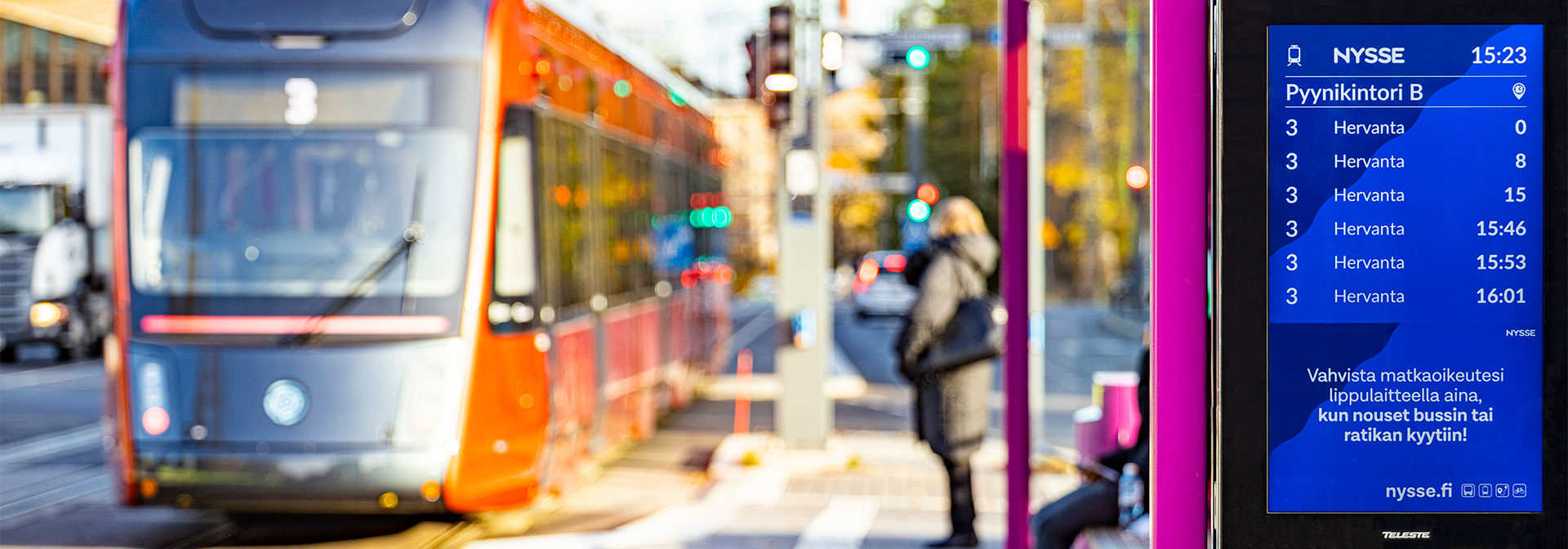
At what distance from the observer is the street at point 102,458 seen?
337 inches

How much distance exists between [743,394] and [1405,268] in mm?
15619

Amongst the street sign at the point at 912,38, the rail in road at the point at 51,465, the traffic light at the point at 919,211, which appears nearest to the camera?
the rail in road at the point at 51,465

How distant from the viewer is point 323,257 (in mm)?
7742

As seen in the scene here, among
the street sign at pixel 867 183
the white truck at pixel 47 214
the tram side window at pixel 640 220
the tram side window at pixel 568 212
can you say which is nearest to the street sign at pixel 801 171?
the tram side window at pixel 640 220

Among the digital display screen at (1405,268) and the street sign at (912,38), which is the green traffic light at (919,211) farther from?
the digital display screen at (1405,268)

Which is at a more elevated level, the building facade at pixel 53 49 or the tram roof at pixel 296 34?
the building facade at pixel 53 49

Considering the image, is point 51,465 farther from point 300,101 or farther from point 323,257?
point 300,101

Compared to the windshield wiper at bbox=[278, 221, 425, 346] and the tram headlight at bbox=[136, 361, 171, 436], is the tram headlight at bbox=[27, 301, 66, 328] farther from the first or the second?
the windshield wiper at bbox=[278, 221, 425, 346]

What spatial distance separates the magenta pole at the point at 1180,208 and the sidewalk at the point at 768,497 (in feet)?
15.8

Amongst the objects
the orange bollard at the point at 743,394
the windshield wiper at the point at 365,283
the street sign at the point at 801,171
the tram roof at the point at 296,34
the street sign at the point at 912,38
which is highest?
the street sign at the point at 912,38

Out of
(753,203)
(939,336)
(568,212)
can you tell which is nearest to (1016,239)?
(939,336)

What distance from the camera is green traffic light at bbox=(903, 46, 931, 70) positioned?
13250 millimetres

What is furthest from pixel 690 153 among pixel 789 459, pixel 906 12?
pixel 906 12

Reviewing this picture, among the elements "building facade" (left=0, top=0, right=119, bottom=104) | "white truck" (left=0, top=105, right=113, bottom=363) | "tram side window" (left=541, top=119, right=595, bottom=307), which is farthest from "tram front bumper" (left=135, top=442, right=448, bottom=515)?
"building facade" (left=0, top=0, right=119, bottom=104)
